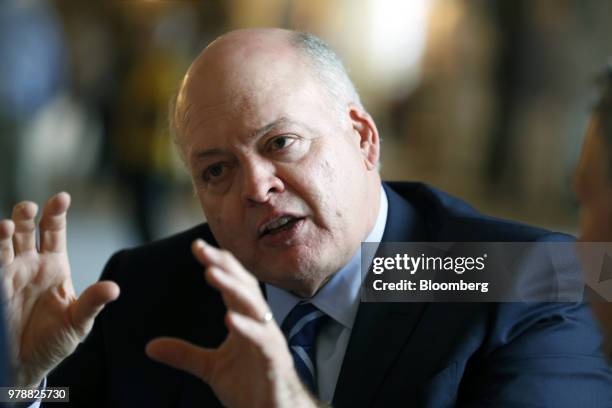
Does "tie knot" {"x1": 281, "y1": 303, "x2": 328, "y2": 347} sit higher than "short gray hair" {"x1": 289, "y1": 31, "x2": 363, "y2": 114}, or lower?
lower

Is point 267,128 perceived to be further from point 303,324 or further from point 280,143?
point 303,324

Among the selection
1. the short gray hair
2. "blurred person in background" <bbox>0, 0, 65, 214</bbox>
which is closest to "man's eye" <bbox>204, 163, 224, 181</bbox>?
the short gray hair

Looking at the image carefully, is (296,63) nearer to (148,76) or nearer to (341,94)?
(341,94)

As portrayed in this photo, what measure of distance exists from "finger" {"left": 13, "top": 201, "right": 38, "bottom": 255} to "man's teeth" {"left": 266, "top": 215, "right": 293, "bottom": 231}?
47 centimetres

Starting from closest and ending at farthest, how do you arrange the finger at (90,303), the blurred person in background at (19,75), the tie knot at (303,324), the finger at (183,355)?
the finger at (183,355)
the finger at (90,303)
the tie knot at (303,324)
the blurred person in background at (19,75)

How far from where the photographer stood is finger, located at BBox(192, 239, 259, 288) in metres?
1.23

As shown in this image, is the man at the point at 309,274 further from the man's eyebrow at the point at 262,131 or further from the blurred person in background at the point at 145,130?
the blurred person in background at the point at 145,130

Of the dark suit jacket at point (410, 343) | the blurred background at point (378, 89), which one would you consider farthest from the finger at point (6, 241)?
the blurred background at point (378, 89)

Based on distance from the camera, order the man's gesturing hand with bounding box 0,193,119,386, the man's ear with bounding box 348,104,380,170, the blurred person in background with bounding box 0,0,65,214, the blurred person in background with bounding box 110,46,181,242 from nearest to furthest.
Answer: the man's gesturing hand with bounding box 0,193,119,386, the man's ear with bounding box 348,104,380,170, the blurred person in background with bounding box 0,0,65,214, the blurred person in background with bounding box 110,46,181,242

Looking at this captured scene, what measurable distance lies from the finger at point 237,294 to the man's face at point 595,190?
755 mm

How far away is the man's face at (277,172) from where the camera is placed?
1765 millimetres

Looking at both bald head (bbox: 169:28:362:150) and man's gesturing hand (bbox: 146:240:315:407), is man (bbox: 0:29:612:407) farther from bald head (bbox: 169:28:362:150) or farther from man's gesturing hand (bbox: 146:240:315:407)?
man's gesturing hand (bbox: 146:240:315:407)

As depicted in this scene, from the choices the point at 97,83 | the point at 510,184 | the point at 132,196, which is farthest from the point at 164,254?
the point at 97,83

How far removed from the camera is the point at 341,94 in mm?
1928
